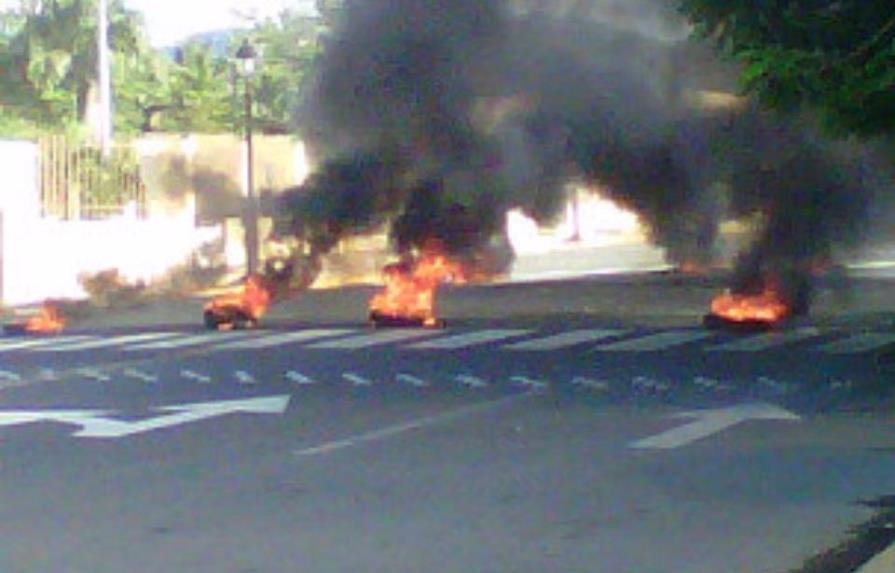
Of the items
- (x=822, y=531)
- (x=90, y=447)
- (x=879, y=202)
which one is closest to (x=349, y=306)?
(x=879, y=202)

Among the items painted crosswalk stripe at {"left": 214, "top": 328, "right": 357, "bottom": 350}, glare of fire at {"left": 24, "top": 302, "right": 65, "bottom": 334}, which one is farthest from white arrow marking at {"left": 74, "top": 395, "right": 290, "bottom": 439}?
glare of fire at {"left": 24, "top": 302, "right": 65, "bottom": 334}

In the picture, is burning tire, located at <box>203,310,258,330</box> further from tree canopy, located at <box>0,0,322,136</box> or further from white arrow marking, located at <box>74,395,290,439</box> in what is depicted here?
tree canopy, located at <box>0,0,322,136</box>

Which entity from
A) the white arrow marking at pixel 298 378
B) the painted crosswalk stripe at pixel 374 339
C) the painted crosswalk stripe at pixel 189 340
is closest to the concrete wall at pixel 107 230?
the painted crosswalk stripe at pixel 189 340

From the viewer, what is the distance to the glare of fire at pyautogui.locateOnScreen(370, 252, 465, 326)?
85.3ft

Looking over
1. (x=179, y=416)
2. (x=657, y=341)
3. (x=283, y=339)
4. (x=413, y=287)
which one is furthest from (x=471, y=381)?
(x=413, y=287)

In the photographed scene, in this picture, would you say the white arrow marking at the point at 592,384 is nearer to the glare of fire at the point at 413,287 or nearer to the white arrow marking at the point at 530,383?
the white arrow marking at the point at 530,383

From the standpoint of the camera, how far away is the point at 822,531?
1035 cm

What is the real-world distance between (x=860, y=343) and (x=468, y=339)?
14.9 ft

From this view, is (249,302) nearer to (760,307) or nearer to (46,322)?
(46,322)

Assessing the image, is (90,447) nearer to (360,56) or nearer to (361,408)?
(361,408)

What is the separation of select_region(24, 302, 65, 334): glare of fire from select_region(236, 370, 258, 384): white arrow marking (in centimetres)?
827

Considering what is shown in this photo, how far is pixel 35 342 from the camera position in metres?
25.5

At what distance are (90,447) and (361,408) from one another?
9.38 ft

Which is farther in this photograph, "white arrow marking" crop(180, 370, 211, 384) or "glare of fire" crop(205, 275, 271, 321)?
"glare of fire" crop(205, 275, 271, 321)
